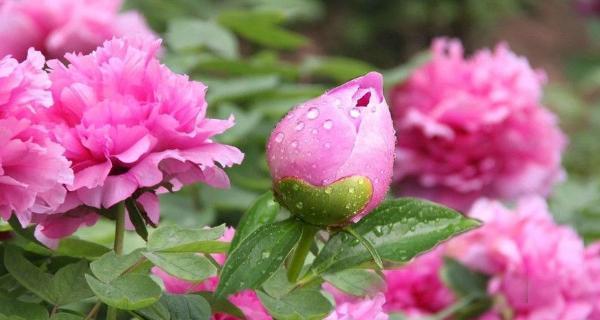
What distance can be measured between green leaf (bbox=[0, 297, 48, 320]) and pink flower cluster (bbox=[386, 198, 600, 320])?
59 cm

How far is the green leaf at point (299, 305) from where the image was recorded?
538 mm

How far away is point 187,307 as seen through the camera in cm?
54

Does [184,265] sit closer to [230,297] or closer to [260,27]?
[230,297]

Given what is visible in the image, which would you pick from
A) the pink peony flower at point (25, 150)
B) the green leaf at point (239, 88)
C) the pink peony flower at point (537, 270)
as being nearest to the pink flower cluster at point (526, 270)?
the pink peony flower at point (537, 270)

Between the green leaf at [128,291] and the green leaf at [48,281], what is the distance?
3 cm

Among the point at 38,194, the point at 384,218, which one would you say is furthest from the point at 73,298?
the point at 384,218

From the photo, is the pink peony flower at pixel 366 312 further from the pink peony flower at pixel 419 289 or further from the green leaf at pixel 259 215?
the pink peony flower at pixel 419 289

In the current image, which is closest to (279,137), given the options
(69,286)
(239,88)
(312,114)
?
(312,114)

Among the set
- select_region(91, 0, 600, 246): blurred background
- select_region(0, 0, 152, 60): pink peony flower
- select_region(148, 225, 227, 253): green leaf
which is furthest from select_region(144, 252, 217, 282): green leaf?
select_region(0, 0, 152, 60): pink peony flower

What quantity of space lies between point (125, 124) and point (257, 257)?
9cm

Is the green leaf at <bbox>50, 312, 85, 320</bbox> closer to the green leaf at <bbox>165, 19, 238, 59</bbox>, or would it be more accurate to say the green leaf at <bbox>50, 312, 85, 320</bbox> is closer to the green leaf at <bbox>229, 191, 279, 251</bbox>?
the green leaf at <bbox>229, 191, 279, 251</bbox>

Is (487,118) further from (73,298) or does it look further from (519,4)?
(519,4)

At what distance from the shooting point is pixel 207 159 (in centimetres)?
53

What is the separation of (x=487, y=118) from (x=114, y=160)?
1019 mm
